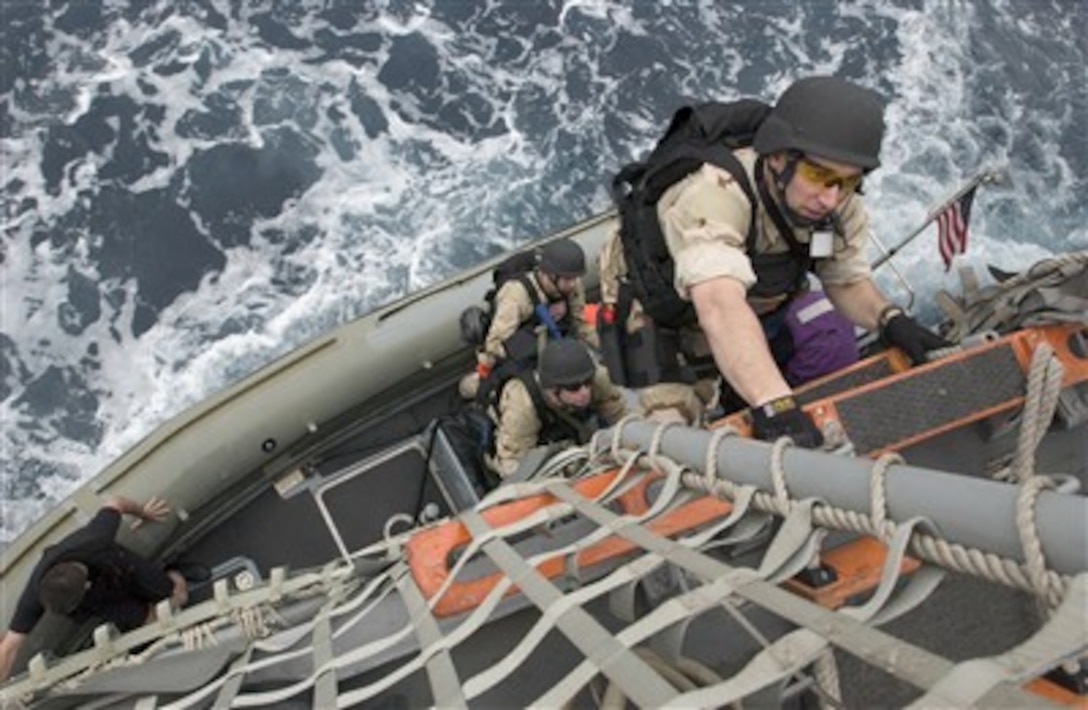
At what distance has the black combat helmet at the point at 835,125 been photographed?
11.2 feet

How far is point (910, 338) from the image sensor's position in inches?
163

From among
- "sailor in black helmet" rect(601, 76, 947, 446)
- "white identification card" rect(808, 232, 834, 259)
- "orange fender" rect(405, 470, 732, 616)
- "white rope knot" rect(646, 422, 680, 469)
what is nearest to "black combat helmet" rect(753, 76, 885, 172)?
"sailor in black helmet" rect(601, 76, 947, 446)

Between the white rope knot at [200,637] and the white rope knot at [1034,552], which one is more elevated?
the white rope knot at [200,637]

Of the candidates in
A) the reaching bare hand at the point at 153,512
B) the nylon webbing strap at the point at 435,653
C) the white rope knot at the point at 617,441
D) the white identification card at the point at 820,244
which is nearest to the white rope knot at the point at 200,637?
the nylon webbing strap at the point at 435,653

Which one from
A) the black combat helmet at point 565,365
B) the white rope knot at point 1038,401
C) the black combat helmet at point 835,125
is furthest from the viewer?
the black combat helmet at point 565,365

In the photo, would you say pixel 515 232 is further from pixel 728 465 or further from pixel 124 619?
pixel 728 465

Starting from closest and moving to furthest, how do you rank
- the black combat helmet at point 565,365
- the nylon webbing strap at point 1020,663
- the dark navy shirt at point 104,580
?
1. the nylon webbing strap at point 1020,663
2. the dark navy shirt at point 104,580
3. the black combat helmet at point 565,365

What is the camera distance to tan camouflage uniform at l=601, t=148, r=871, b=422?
11.8ft

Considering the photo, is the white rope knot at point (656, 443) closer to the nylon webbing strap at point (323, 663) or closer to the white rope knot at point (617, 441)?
the white rope knot at point (617, 441)

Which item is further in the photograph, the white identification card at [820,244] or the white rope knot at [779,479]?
the white identification card at [820,244]

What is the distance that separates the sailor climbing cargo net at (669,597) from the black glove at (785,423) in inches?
14.3

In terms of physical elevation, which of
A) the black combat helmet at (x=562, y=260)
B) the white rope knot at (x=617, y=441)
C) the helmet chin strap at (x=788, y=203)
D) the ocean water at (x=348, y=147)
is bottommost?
the white rope knot at (x=617, y=441)

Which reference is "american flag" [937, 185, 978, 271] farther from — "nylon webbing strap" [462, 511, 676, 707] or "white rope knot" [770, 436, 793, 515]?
"nylon webbing strap" [462, 511, 676, 707]

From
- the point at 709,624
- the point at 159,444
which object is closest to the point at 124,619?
the point at 159,444
